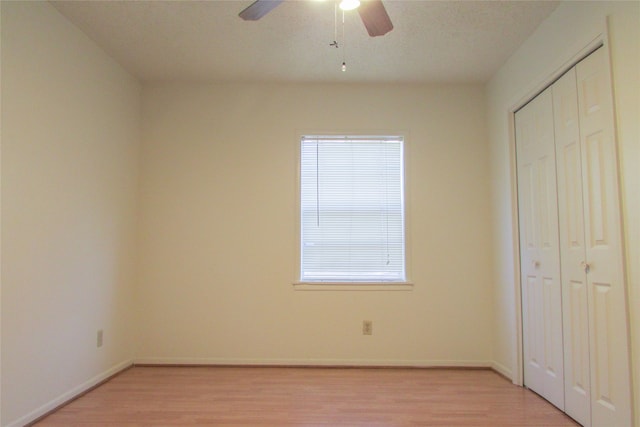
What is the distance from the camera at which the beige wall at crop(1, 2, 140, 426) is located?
2352mm

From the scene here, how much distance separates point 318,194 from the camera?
12.7 ft

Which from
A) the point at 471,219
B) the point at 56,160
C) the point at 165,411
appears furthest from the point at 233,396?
the point at 471,219

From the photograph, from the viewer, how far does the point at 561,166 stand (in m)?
2.66

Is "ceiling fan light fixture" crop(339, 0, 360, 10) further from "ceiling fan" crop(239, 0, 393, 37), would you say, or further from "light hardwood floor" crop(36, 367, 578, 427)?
"light hardwood floor" crop(36, 367, 578, 427)

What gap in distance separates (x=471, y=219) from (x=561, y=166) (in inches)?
46.8

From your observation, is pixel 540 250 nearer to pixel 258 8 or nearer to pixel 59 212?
pixel 258 8

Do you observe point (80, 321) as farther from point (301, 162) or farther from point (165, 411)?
point (301, 162)

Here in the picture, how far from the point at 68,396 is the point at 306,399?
1642mm

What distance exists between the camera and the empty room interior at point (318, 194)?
91.7 inches

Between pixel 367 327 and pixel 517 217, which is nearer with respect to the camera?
pixel 517 217

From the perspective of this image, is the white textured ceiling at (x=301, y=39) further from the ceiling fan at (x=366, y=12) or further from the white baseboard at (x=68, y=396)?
the white baseboard at (x=68, y=396)

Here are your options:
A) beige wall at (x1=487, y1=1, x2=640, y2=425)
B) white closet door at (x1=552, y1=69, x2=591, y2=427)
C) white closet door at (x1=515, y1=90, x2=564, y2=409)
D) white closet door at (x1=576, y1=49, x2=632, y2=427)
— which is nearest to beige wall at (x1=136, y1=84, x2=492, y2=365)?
beige wall at (x1=487, y1=1, x2=640, y2=425)

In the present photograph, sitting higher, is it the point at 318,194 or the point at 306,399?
the point at 318,194

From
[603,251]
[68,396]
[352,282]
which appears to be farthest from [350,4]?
[68,396]
